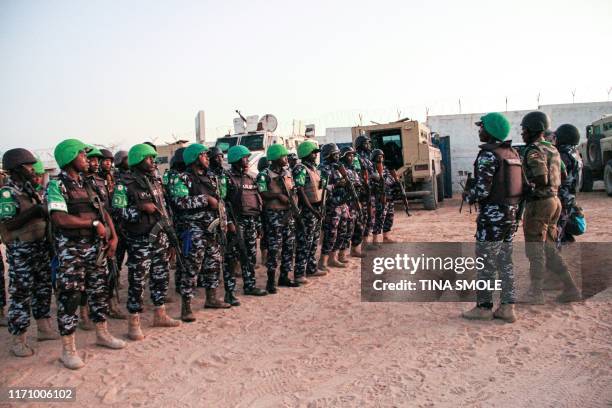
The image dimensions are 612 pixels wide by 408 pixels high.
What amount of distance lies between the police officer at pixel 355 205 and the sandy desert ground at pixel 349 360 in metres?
2.11

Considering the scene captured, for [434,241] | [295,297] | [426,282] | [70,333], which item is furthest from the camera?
[434,241]

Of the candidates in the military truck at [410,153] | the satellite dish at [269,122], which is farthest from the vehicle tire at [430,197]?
the satellite dish at [269,122]

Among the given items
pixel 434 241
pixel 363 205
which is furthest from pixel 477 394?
pixel 434 241

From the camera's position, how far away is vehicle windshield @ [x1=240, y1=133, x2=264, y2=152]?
1135 cm

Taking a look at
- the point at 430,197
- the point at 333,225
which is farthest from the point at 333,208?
the point at 430,197

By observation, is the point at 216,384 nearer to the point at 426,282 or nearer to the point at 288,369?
the point at 288,369

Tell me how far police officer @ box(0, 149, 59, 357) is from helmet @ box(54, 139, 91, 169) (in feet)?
1.81

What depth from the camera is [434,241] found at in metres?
8.27

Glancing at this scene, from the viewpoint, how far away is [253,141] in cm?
1145

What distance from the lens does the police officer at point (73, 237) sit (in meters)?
3.45

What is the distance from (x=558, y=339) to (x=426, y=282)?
7.16ft

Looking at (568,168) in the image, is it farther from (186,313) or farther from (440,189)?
(440,189)

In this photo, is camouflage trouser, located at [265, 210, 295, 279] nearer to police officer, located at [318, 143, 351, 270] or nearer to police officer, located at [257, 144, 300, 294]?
police officer, located at [257, 144, 300, 294]

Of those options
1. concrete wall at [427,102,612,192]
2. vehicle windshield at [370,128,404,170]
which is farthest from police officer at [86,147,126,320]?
concrete wall at [427,102,612,192]
